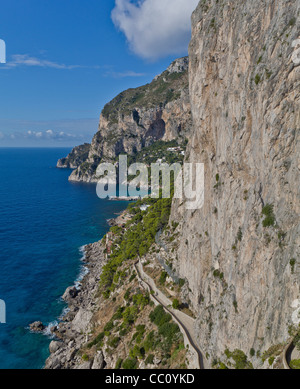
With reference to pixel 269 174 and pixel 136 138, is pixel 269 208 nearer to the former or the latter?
pixel 269 174

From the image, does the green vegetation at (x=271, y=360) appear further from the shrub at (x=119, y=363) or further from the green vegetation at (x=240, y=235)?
the shrub at (x=119, y=363)

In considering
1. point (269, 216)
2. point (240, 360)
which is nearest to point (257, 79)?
point (269, 216)

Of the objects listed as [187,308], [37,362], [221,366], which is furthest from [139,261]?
[221,366]

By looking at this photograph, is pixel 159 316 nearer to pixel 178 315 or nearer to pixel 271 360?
pixel 178 315

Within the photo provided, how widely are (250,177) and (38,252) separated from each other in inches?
2487

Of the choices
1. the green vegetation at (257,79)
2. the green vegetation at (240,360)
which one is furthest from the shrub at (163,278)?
the green vegetation at (257,79)

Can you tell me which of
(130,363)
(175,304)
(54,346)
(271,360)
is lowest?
(54,346)

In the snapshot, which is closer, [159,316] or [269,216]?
[269,216]

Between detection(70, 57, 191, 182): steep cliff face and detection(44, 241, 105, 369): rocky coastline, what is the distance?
12148 centimetres

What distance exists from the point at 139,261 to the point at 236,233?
2827 cm

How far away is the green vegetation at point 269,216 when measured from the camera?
1875 cm

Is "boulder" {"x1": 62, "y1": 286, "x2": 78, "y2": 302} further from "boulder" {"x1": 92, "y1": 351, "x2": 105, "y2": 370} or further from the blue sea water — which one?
"boulder" {"x1": 92, "y1": 351, "x2": 105, "y2": 370}

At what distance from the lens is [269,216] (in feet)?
62.1

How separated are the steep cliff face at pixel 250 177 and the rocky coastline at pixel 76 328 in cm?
1806
